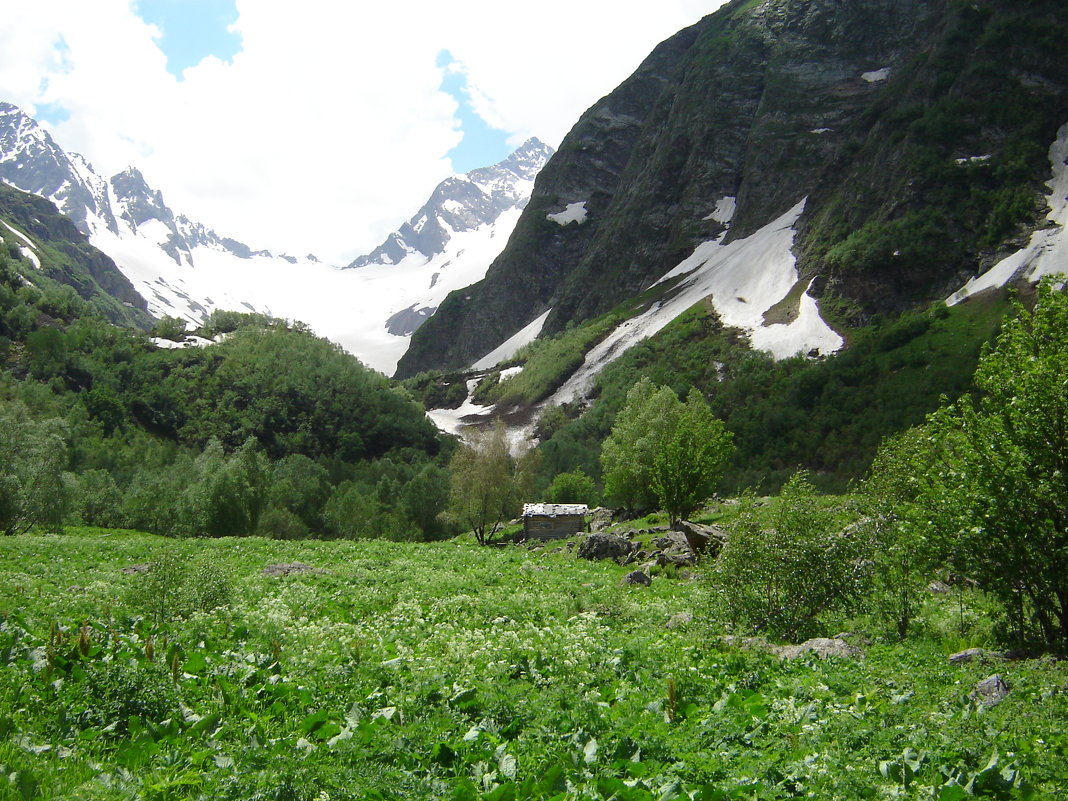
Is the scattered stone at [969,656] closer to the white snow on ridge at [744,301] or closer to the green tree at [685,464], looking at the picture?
the green tree at [685,464]

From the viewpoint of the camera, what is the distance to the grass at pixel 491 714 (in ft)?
26.2

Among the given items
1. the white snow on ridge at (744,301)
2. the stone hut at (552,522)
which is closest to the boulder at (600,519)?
the stone hut at (552,522)

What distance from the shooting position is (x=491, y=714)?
10867 millimetres

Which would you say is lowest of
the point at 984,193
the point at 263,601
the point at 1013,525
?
the point at 984,193

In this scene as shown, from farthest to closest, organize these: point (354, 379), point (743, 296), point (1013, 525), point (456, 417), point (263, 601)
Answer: point (456, 417) → point (354, 379) → point (743, 296) → point (263, 601) → point (1013, 525)

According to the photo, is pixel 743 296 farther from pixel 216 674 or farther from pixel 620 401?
pixel 216 674

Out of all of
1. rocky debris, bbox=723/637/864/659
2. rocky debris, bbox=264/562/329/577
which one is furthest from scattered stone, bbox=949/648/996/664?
rocky debris, bbox=264/562/329/577

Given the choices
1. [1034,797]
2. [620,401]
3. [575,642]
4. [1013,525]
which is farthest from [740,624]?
[620,401]

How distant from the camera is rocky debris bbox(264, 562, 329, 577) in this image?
3003 cm

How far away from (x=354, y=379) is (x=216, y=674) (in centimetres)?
17004

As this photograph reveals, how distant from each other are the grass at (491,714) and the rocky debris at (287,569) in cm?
1113

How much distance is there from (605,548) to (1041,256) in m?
112

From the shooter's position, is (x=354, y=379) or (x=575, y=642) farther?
(x=354, y=379)

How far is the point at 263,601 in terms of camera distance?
21766mm
